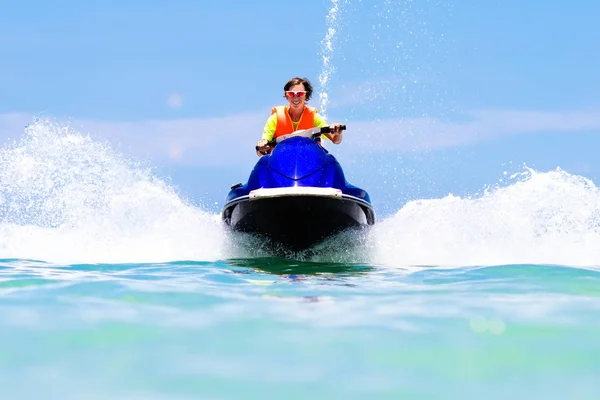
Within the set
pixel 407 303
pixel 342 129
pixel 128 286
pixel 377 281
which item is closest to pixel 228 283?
pixel 128 286

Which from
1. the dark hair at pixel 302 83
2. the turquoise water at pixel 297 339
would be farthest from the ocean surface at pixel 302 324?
the dark hair at pixel 302 83

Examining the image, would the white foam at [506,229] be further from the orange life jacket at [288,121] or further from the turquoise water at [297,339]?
the turquoise water at [297,339]

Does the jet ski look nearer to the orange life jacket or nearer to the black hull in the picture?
the black hull

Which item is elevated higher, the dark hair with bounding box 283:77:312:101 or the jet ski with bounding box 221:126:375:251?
the dark hair with bounding box 283:77:312:101

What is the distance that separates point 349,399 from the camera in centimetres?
277

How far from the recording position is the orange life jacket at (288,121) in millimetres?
8289

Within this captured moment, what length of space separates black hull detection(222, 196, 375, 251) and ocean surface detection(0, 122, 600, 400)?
0.22 m

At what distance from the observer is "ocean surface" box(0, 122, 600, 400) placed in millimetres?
2939

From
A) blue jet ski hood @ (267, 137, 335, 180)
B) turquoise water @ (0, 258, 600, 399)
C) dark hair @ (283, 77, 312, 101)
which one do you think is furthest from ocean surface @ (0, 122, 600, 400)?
dark hair @ (283, 77, 312, 101)

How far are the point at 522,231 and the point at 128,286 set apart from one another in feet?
19.7

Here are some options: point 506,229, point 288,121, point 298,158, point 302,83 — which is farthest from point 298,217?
point 506,229

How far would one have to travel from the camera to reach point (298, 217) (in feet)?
24.0

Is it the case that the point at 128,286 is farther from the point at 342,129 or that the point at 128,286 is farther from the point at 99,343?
the point at 342,129

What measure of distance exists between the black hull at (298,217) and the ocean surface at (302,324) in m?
0.22
